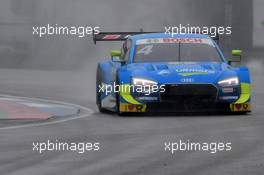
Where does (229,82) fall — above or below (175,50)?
below

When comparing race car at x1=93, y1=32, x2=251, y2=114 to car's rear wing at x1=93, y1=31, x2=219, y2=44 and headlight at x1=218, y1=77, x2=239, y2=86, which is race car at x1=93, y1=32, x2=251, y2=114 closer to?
headlight at x1=218, y1=77, x2=239, y2=86

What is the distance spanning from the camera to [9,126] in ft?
45.6

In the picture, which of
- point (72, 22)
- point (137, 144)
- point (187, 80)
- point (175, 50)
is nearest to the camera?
point (137, 144)

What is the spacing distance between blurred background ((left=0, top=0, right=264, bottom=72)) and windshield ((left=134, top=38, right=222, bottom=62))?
14.4 metres

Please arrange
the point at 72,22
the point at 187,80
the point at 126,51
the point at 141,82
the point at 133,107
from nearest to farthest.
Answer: the point at 187,80 < the point at 141,82 < the point at 133,107 < the point at 126,51 < the point at 72,22

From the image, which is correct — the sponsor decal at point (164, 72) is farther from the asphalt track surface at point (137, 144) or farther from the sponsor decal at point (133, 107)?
the asphalt track surface at point (137, 144)

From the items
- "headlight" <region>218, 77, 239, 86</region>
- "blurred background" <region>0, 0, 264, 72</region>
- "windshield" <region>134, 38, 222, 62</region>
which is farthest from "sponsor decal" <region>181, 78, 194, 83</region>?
"blurred background" <region>0, 0, 264, 72</region>

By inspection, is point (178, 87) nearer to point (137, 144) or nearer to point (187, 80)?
point (187, 80)

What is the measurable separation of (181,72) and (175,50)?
4.05ft

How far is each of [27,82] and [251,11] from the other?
25.2 feet

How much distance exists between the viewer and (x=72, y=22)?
104 ft

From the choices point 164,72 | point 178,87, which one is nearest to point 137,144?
point 178,87

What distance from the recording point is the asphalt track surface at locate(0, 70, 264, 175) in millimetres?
9664

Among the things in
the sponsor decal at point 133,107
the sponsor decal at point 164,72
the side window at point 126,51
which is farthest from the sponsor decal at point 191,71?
the side window at point 126,51
